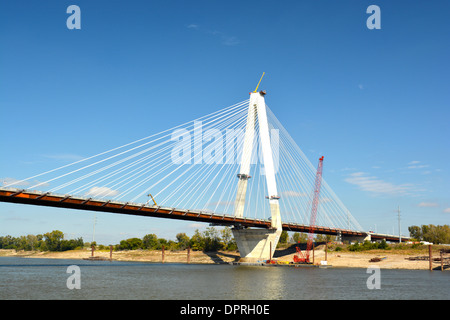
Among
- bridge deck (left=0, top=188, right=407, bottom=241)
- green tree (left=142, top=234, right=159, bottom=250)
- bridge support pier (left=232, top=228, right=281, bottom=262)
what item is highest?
bridge deck (left=0, top=188, right=407, bottom=241)

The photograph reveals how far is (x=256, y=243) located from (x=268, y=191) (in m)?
22.3

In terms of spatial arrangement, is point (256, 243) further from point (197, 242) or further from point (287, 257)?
point (197, 242)

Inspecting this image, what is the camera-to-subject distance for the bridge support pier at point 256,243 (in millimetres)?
108125

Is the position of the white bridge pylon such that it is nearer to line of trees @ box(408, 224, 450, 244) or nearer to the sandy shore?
the sandy shore

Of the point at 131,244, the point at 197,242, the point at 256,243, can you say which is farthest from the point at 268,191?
the point at 131,244

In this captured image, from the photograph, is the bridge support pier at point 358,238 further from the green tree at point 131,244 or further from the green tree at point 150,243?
the green tree at point 131,244

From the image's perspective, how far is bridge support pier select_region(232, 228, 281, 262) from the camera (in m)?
108

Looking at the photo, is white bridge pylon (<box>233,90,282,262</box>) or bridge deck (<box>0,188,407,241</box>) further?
white bridge pylon (<box>233,90,282,262</box>)

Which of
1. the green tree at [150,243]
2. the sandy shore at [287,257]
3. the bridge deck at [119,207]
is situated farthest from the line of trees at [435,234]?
the green tree at [150,243]

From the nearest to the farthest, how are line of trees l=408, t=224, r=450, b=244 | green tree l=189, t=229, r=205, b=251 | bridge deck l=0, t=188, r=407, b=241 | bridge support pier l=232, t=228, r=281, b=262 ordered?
bridge deck l=0, t=188, r=407, b=241
bridge support pier l=232, t=228, r=281, b=262
green tree l=189, t=229, r=205, b=251
line of trees l=408, t=224, r=450, b=244

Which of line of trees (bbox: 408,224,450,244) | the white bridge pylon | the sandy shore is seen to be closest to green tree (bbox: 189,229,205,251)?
the sandy shore
